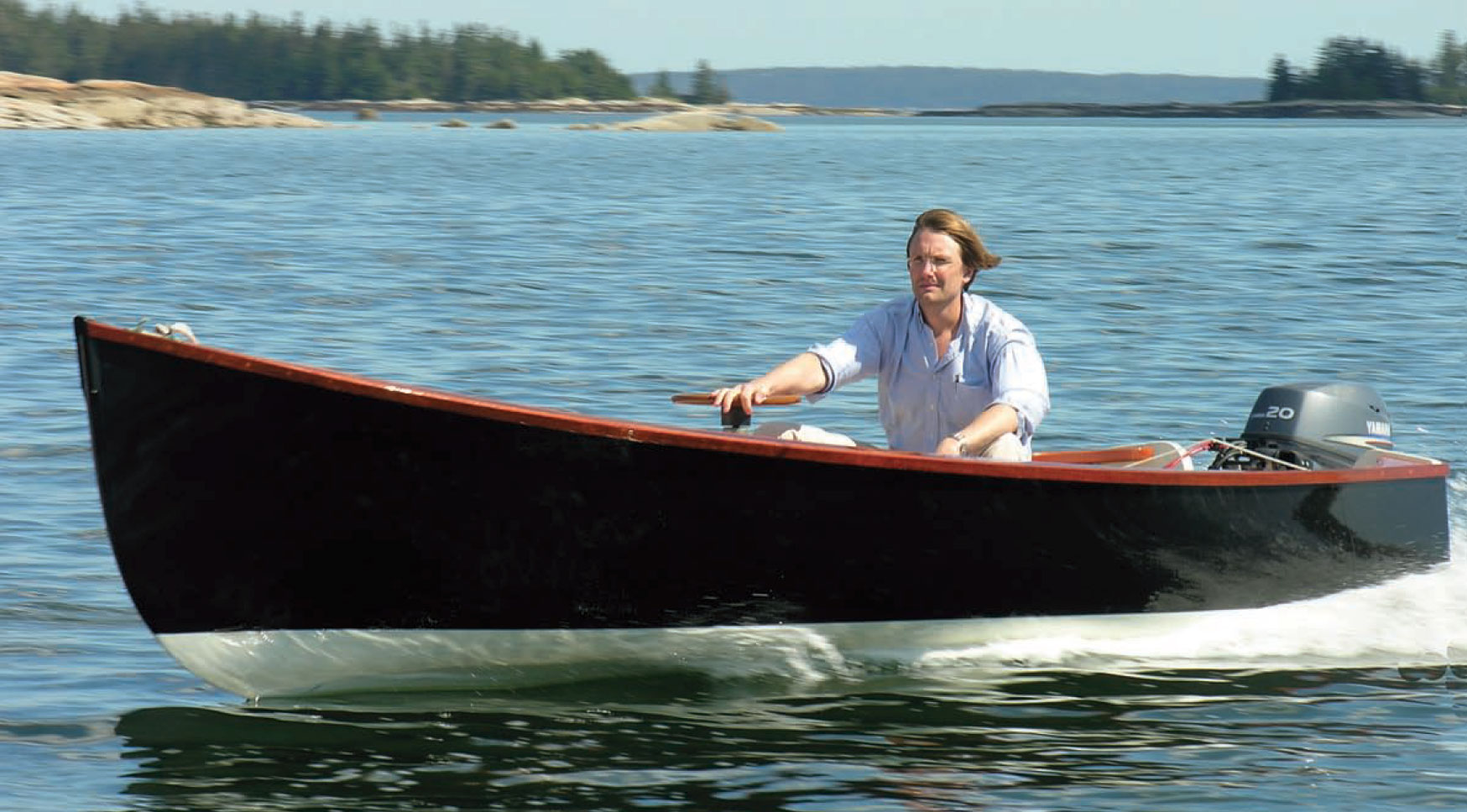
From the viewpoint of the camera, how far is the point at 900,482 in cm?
655

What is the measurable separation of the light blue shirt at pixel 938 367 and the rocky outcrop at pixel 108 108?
9362 cm

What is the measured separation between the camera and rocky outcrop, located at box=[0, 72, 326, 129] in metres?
96.1

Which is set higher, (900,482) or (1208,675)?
(900,482)

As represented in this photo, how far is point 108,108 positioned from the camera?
103 metres

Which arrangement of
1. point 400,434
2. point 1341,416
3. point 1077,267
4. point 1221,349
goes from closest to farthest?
point 400,434 → point 1341,416 → point 1221,349 → point 1077,267

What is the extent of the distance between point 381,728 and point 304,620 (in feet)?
1.37

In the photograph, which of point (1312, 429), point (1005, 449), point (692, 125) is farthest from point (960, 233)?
point (692, 125)

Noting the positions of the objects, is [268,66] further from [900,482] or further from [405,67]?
[900,482]

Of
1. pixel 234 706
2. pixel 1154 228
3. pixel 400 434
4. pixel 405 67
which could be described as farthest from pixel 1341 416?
pixel 405 67

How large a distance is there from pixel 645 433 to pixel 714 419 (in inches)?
210

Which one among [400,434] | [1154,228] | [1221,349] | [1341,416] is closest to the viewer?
[400,434]

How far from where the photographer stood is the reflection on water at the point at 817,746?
19.6 feet

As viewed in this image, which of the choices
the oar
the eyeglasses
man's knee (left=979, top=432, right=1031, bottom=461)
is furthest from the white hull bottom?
the eyeglasses

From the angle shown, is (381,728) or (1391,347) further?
(1391,347)
